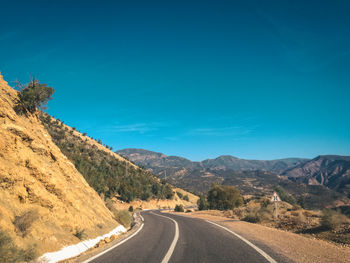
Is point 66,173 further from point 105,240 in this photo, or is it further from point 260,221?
point 260,221

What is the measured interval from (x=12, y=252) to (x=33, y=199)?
9.89 feet

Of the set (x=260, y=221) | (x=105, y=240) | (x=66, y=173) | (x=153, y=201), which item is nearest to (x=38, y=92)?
(x=66, y=173)

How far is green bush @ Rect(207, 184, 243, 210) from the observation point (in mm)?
44156

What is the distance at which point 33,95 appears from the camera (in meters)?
12.9

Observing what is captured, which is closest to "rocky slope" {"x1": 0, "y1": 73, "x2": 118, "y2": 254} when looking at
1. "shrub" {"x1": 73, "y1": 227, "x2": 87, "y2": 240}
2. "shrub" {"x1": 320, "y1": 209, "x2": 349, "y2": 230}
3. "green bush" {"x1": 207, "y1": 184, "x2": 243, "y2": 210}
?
"shrub" {"x1": 73, "y1": 227, "x2": 87, "y2": 240}

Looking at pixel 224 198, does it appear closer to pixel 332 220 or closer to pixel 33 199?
pixel 332 220

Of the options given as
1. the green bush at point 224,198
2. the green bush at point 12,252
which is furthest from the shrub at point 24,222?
the green bush at point 224,198

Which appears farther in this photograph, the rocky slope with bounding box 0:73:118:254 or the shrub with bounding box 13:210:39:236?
the rocky slope with bounding box 0:73:118:254

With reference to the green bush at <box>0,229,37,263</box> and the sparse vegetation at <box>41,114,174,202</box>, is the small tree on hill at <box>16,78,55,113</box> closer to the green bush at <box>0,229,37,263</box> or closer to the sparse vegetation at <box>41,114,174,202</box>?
the green bush at <box>0,229,37,263</box>

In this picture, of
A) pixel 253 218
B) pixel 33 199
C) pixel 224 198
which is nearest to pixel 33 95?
pixel 33 199

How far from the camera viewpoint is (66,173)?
11773mm

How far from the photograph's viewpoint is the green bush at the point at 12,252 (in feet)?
15.4

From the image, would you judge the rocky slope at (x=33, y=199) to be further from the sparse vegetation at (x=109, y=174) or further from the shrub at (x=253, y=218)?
the sparse vegetation at (x=109, y=174)

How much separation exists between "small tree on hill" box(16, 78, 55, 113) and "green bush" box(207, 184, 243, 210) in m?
39.7
